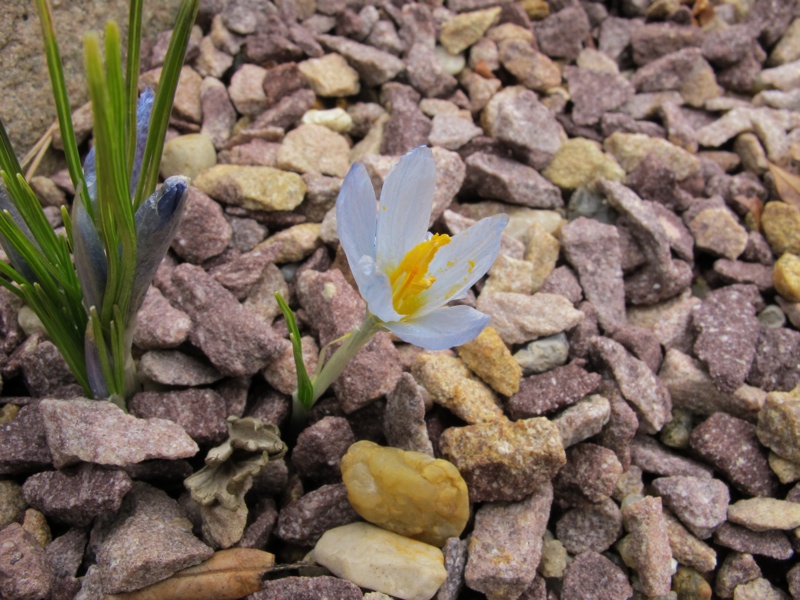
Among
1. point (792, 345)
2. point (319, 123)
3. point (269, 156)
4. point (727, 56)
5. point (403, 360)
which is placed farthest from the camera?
point (727, 56)

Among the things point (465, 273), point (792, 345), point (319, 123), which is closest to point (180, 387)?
point (465, 273)

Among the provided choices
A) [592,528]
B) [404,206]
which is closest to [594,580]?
[592,528]

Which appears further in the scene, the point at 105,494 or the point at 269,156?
the point at 269,156

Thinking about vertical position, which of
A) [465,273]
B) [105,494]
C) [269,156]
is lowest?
[105,494]

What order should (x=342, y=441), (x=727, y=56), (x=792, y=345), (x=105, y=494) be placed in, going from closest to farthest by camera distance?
(x=105, y=494)
(x=342, y=441)
(x=792, y=345)
(x=727, y=56)

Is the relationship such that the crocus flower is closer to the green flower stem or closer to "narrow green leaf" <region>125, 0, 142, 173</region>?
the green flower stem

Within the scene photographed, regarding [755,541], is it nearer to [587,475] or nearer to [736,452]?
[736,452]

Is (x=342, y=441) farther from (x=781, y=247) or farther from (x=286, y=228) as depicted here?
(x=781, y=247)

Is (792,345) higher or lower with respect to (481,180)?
lower
